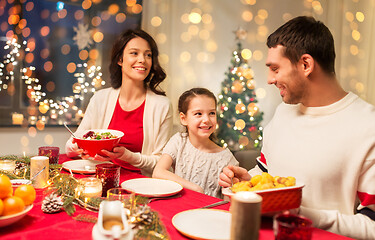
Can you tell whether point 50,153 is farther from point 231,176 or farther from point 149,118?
point 231,176

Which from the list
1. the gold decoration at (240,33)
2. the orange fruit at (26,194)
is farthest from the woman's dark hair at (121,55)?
the gold decoration at (240,33)

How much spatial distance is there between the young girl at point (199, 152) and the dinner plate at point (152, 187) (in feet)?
1.57

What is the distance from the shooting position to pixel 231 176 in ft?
4.65

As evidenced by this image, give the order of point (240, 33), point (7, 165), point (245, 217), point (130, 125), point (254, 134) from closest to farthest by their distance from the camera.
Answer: point (245, 217)
point (7, 165)
point (130, 125)
point (254, 134)
point (240, 33)

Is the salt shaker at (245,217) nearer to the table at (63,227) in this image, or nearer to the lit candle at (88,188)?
the table at (63,227)

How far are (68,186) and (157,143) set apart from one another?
1244 millimetres

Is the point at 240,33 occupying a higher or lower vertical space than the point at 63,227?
higher

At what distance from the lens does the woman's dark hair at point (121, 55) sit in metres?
2.65

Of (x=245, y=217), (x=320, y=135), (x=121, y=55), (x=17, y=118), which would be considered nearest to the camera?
(x=245, y=217)

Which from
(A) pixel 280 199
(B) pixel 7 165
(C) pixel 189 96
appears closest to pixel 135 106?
(C) pixel 189 96

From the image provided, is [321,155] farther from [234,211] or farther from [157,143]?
[157,143]

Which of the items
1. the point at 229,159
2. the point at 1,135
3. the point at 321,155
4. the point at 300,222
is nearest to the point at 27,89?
the point at 1,135

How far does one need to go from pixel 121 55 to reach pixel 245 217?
2.15m

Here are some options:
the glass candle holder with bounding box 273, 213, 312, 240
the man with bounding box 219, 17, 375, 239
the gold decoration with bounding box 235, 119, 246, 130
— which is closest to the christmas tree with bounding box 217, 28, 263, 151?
the gold decoration with bounding box 235, 119, 246, 130
